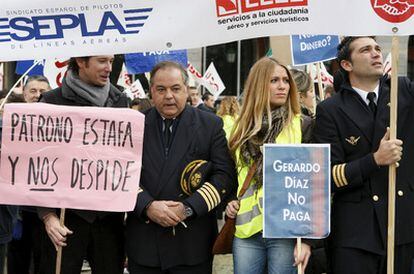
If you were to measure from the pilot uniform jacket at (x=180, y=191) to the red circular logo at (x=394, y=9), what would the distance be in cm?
125

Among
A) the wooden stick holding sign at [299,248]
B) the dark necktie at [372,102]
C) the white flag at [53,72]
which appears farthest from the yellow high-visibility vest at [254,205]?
the white flag at [53,72]

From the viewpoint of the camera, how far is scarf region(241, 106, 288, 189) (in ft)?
14.9

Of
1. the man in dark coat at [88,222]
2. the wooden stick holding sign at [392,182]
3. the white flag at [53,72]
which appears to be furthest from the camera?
the white flag at [53,72]

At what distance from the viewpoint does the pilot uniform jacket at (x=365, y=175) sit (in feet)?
14.3

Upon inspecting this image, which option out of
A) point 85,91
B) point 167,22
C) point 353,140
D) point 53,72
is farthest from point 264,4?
point 53,72

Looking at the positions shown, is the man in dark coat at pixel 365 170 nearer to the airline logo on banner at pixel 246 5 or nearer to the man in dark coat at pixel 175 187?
the airline logo on banner at pixel 246 5

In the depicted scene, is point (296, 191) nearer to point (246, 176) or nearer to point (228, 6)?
point (246, 176)

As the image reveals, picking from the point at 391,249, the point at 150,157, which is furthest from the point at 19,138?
the point at 391,249

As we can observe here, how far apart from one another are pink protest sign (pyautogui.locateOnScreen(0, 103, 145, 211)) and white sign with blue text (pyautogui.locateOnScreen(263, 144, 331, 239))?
2.78 ft

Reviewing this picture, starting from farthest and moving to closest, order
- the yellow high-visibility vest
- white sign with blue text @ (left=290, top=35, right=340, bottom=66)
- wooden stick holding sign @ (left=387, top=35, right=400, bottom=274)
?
white sign with blue text @ (left=290, top=35, right=340, bottom=66)
the yellow high-visibility vest
wooden stick holding sign @ (left=387, top=35, right=400, bottom=274)

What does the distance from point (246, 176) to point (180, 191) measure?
42cm

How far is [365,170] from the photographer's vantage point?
424cm

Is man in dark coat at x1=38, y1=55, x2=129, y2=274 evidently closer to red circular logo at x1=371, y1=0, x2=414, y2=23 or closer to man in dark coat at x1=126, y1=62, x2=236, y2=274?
man in dark coat at x1=126, y1=62, x2=236, y2=274

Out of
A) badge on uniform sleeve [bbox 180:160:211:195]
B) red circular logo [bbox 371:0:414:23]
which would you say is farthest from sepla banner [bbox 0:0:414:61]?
badge on uniform sleeve [bbox 180:160:211:195]
